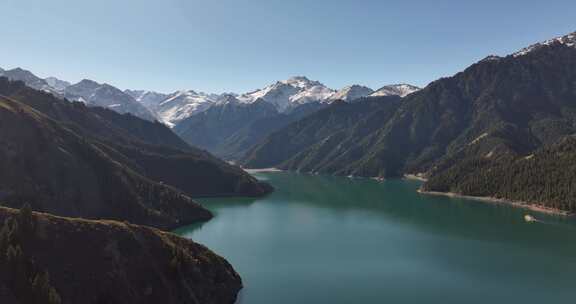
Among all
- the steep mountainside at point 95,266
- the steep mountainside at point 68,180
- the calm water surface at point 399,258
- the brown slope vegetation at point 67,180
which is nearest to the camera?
the steep mountainside at point 95,266

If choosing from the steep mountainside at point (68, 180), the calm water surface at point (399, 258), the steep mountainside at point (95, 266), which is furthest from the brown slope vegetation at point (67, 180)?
the steep mountainside at point (95, 266)

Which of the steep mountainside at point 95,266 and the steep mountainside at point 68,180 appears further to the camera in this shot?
the steep mountainside at point 68,180

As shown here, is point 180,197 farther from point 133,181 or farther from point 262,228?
point 262,228

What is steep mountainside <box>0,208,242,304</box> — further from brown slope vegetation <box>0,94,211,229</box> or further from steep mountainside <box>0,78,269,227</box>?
steep mountainside <box>0,78,269,227</box>

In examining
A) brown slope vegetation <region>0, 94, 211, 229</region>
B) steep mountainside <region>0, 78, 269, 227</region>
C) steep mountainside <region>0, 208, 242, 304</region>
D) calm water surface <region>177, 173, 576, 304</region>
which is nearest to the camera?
steep mountainside <region>0, 208, 242, 304</region>

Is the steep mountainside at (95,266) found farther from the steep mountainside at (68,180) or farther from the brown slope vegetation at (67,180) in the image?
the steep mountainside at (68,180)

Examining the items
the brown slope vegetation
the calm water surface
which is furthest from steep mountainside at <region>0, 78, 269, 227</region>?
the calm water surface

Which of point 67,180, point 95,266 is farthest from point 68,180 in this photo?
point 95,266
